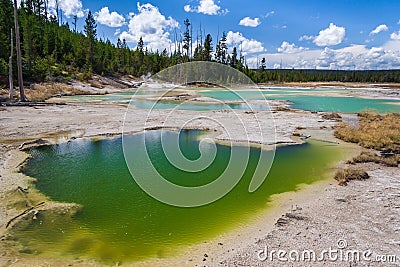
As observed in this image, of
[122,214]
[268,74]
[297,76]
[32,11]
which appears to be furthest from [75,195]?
[297,76]

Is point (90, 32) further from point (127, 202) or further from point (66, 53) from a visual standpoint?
point (127, 202)

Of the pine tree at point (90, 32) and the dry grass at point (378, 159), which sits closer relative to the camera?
the dry grass at point (378, 159)

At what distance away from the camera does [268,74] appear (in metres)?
121

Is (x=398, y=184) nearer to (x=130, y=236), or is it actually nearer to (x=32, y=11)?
(x=130, y=236)

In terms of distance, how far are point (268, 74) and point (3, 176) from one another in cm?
11933

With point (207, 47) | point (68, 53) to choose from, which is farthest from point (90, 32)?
point (207, 47)

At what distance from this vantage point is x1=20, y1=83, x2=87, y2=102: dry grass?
36.5 meters

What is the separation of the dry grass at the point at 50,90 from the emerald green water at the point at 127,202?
81.5ft

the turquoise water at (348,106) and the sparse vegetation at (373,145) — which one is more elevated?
the turquoise water at (348,106)

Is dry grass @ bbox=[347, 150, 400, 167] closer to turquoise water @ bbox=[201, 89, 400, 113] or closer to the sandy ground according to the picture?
the sandy ground

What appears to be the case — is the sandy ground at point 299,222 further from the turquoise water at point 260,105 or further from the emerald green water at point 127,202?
the turquoise water at point 260,105

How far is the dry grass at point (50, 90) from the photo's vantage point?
36500mm

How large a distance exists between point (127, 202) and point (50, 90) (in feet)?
127

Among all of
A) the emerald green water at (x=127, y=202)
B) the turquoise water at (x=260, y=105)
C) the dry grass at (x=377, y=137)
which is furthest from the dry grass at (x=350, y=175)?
the turquoise water at (x=260, y=105)
